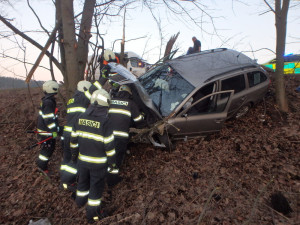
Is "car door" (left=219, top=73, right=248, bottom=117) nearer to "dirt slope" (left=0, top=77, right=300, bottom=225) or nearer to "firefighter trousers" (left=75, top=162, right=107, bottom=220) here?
"dirt slope" (left=0, top=77, right=300, bottom=225)

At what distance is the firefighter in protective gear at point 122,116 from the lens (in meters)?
3.32

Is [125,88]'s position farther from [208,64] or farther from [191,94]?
[208,64]

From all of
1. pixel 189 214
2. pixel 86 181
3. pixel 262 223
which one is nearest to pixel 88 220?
pixel 86 181

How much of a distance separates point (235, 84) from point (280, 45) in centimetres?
193

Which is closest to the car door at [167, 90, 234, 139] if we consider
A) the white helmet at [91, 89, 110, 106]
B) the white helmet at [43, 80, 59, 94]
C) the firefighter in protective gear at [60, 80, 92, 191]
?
the white helmet at [91, 89, 110, 106]

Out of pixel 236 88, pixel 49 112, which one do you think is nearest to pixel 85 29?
pixel 49 112

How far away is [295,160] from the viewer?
3.50m

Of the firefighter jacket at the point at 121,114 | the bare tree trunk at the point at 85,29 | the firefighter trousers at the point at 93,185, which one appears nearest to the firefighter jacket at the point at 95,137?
the firefighter trousers at the point at 93,185

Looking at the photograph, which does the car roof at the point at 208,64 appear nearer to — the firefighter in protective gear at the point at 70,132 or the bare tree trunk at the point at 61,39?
the firefighter in protective gear at the point at 70,132

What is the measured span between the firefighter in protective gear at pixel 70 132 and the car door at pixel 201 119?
73.3 inches

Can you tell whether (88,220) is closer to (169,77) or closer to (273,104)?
(169,77)

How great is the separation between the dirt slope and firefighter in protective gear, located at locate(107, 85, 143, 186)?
761 millimetres

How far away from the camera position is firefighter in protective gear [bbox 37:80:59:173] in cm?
384

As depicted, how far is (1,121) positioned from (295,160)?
9.67 meters
